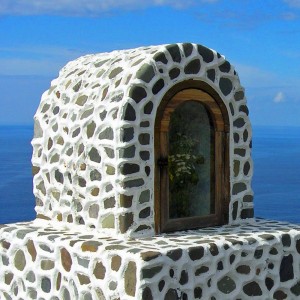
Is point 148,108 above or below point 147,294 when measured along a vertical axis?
above

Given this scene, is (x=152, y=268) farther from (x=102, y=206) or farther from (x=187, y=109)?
(x=187, y=109)

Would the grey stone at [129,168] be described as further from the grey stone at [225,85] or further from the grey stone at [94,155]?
the grey stone at [225,85]

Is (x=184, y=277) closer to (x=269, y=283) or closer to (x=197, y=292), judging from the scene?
(x=197, y=292)

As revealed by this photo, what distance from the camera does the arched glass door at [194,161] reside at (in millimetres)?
6785

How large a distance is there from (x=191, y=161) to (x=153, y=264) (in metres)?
1.60

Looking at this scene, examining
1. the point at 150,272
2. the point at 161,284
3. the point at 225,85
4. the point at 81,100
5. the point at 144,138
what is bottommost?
the point at 161,284

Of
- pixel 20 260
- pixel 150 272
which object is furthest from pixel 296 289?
pixel 20 260

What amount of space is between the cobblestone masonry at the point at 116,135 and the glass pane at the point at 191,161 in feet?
0.74

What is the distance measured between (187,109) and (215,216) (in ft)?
3.45

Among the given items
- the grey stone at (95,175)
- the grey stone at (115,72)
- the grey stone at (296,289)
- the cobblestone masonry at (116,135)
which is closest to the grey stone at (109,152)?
the cobblestone masonry at (116,135)

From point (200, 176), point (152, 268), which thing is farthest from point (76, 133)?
point (152, 268)

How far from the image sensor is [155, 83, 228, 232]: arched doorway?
6789 mm

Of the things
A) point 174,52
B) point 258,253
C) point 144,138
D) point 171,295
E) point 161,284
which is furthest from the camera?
point 174,52

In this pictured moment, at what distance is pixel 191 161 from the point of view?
7.00m
